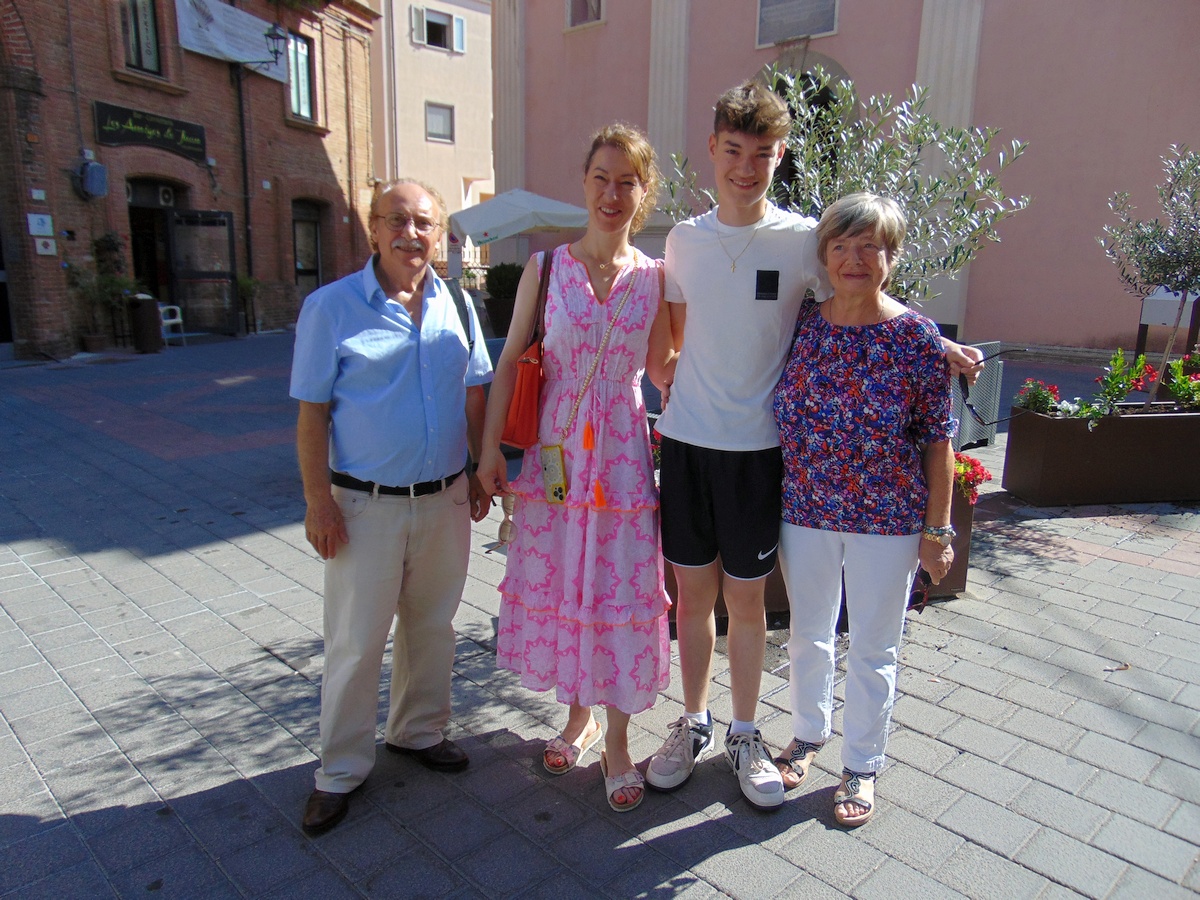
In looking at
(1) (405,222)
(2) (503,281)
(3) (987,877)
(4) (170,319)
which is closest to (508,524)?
(1) (405,222)

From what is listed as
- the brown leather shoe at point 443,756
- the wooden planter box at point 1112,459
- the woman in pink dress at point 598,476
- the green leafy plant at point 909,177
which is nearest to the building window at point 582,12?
the green leafy plant at point 909,177

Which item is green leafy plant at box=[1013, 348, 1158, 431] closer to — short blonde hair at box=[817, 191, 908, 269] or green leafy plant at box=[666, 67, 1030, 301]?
green leafy plant at box=[666, 67, 1030, 301]

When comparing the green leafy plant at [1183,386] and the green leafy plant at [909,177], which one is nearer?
the green leafy plant at [909,177]

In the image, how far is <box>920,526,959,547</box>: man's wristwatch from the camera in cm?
239

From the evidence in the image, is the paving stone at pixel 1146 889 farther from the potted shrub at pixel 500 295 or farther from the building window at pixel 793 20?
the building window at pixel 793 20

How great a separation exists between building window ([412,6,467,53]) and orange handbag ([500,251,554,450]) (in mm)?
30571

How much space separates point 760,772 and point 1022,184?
1220 centimetres

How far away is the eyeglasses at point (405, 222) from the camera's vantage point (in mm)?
2430

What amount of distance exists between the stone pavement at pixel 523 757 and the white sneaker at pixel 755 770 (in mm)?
57

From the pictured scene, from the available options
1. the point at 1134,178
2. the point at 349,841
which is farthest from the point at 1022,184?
the point at 349,841

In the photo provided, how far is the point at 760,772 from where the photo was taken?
2635 mm

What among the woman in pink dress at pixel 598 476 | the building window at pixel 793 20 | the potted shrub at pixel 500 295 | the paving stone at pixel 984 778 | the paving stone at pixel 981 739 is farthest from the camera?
the potted shrub at pixel 500 295

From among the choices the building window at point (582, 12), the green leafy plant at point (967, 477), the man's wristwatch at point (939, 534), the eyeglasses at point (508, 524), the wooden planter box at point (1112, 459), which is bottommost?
the wooden planter box at point (1112, 459)

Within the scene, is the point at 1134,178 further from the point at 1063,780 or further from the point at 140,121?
the point at 140,121
